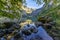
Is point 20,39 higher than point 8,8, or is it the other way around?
point 8,8

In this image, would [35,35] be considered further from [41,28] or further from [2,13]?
[2,13]

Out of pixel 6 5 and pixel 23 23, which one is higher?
pixel 6 5

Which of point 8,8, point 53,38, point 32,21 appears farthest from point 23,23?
point 8,8

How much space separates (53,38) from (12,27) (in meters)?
1.94

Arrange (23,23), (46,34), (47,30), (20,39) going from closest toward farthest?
1. (20,39)
2. (46,34)
3. (47,30)
4. (23,23)

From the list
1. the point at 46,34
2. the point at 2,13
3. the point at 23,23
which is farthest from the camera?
the point at 23,23

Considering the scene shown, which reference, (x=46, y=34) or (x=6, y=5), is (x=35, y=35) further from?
(x=6, y=5)

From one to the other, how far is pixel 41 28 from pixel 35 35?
95 centimetres

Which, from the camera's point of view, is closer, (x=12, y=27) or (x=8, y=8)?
(x=8, y=8)

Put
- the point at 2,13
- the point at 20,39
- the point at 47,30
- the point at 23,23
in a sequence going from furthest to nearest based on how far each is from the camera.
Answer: the point at 23,23, the point at 47,30, the point at 20,39, the point at 2,13

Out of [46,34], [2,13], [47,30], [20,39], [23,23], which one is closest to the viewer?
[2,13]

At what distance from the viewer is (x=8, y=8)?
2209 millimetres

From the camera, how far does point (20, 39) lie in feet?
19.7

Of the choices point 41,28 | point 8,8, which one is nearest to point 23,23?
point 41,28
